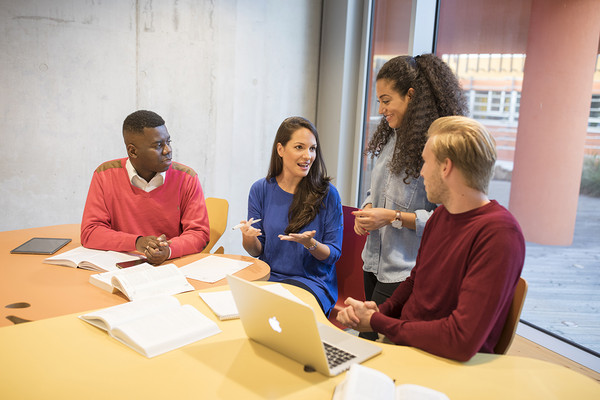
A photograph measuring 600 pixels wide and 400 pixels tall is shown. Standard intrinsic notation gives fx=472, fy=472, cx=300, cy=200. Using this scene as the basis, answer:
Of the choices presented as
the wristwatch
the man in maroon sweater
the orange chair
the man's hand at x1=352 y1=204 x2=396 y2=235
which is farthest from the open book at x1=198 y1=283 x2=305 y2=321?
the orange chair

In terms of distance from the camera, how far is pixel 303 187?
2568 millimetres

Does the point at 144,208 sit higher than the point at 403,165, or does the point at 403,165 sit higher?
the point at 403,165

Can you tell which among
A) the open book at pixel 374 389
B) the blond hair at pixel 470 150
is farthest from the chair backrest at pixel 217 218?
the open book at pixel 374 389

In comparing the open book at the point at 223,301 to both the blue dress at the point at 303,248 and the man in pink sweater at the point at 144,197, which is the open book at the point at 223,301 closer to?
the blue dress at the point at 303,248

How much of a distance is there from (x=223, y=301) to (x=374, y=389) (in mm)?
758

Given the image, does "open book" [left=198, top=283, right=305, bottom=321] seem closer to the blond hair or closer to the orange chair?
the blond hair

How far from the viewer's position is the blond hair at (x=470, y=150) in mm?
1385

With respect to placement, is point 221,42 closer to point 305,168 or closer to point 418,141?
point 305,168

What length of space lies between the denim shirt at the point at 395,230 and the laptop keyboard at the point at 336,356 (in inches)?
31.3

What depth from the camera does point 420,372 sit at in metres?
1.28

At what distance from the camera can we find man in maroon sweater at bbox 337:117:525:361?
1295 millimetres

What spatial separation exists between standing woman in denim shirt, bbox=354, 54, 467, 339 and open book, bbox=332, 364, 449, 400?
35.9 inches

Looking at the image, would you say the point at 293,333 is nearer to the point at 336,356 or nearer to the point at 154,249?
the point at 336,356

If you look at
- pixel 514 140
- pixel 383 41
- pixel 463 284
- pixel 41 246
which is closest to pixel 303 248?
pixel 463 284
